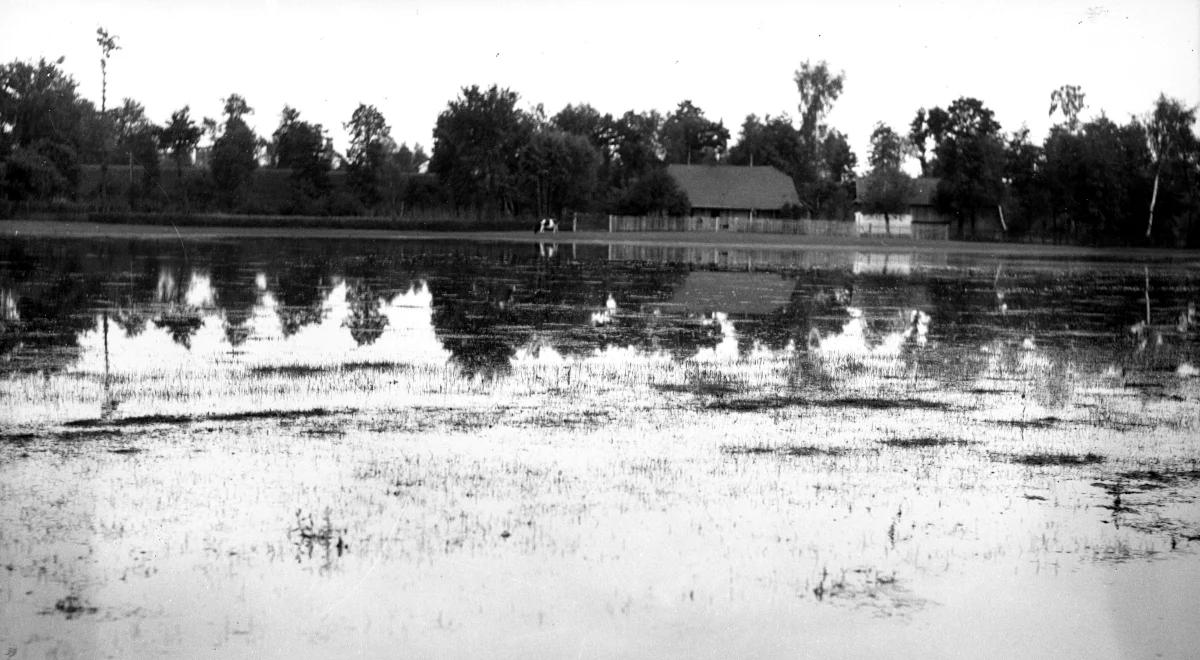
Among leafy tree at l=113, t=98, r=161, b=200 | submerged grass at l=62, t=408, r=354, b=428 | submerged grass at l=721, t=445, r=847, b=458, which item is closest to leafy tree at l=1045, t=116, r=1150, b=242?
leafy tree at l=113, t=98, r=161, b=200

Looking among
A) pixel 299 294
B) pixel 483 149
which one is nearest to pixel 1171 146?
pixel 483 149

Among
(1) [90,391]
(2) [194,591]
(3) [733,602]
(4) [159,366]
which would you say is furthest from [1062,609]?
(4) [159,366]

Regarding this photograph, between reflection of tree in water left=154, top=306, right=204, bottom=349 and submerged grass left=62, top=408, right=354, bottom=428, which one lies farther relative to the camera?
reflection of tree in water left=154, top=306, right=204, bottom=349

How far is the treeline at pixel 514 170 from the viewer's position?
85.7 meters

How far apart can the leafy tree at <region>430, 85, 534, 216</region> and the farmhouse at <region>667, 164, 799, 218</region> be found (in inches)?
553

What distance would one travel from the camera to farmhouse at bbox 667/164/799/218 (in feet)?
352

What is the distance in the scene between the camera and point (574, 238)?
3083 inches

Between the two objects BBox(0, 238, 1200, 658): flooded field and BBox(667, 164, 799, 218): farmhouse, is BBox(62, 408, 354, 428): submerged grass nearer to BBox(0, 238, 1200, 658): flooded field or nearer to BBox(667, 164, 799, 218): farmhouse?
BBox(0, 238, 1200, 658): flooded field

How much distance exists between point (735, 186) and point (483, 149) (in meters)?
22.9

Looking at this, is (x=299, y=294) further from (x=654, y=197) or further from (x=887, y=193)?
(x=887, y=193)

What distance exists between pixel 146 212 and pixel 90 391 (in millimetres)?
73597

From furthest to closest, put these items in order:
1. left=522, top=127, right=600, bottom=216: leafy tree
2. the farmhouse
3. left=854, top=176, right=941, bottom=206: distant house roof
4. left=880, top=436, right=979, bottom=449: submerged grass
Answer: left=854, top=176, right=941, bottom=206: distant house roof
the farmhouse
left=522, top=127, right=600, bottom=216: leafy tree
left=880, top=436, right=979, bottom=449: submerged grass

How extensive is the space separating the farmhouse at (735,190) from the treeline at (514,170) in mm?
2899

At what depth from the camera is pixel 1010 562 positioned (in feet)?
28.4
